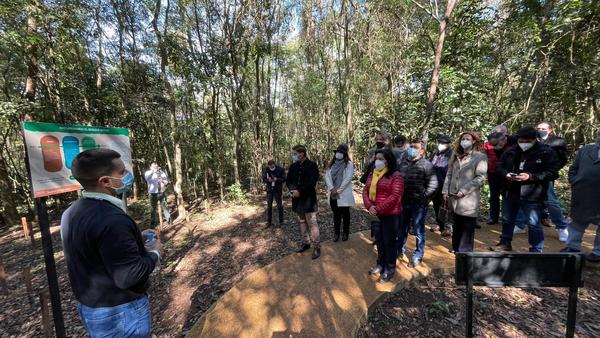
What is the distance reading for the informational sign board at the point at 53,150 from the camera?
2398 millimetres

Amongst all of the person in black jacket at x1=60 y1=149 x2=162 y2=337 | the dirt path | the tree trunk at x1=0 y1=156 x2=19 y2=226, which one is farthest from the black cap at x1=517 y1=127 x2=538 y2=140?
the tree trunk at x1=0 y1=156 x2=19 y2=226

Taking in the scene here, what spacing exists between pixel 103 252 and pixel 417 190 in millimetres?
3690

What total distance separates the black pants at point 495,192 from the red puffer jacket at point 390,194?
2962 mm

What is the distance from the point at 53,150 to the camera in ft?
8.50

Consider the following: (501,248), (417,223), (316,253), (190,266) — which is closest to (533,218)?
(501,248)

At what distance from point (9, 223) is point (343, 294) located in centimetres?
1561

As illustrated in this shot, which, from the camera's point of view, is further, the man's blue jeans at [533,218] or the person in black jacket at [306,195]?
the person in black jacket at [306,195]

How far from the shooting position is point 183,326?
10.4 ft

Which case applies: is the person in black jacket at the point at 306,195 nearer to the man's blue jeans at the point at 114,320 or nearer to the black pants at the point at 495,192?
the man's blue jeans at the point at 114,320

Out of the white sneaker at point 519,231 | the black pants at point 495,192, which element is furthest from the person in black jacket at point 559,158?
the black pants at point 495,192

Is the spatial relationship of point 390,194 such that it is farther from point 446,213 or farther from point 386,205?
point 446,213

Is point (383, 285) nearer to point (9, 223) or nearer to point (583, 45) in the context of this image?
point (583, 45)

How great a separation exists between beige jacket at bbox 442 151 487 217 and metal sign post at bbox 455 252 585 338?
1531 mm

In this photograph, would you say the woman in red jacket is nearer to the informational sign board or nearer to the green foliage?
the informational sign board
